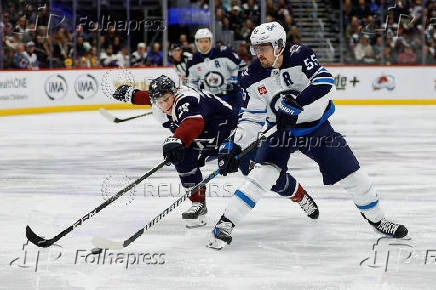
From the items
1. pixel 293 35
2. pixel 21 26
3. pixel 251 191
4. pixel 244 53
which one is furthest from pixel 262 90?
pixel 293 35

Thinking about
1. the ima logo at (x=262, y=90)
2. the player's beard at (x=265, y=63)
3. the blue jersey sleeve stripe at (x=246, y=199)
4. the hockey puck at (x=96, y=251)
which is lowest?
the hockey puck at (x=96, y=251)

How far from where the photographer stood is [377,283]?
3557 mm

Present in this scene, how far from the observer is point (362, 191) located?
4297 mm

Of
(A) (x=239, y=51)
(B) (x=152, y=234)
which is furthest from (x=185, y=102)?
(A) (x=239, y=51)

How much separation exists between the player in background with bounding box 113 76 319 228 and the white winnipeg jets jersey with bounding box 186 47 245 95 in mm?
3555

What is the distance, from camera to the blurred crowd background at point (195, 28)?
48.2 feet

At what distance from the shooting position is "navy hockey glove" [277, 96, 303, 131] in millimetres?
Result: 4148

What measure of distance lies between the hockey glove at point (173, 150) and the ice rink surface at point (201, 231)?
17.8 inches

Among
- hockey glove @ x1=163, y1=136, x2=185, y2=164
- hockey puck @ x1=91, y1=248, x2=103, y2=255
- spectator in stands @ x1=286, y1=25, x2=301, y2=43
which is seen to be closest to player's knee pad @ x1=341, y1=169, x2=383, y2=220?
hockey glove @ x1=163, y1=136, x2=185, y2=164

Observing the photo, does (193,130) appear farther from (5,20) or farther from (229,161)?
(5,20)

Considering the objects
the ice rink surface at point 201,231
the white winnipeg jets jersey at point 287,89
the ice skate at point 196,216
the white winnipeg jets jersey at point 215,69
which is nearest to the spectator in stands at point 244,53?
the white winnipeg jets jersey at point 215,69

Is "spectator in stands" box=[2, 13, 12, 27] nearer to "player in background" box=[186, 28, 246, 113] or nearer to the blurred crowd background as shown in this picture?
the blurred crowd background

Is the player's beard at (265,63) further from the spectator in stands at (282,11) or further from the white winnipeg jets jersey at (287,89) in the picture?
the spectator in stands at (282,11)

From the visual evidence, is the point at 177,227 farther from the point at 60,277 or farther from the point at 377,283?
the point at 377,283
